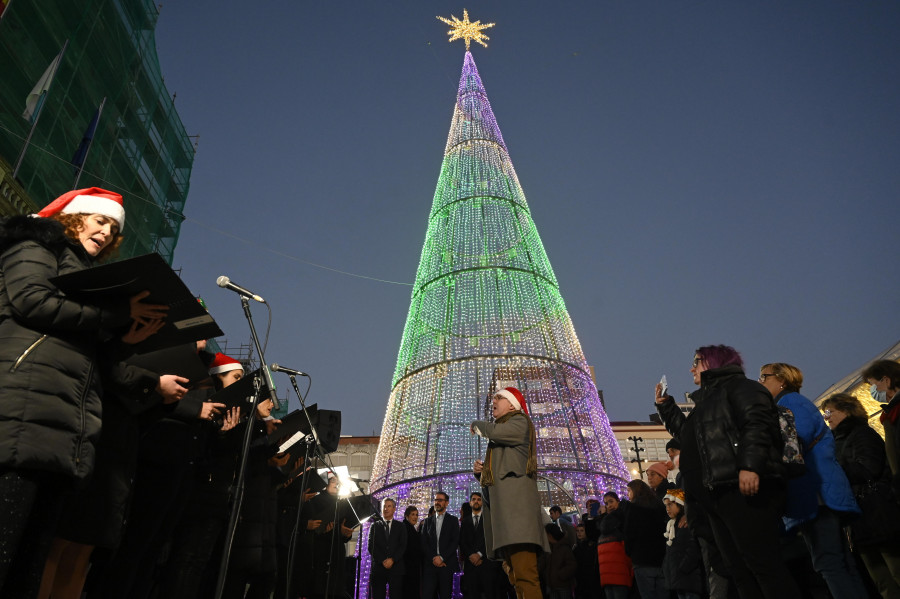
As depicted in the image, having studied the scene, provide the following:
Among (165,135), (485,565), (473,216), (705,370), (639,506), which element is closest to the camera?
(705,370)

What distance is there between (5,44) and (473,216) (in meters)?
7.89

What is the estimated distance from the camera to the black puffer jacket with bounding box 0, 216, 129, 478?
5.21 ft

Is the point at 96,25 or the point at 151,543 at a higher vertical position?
the point at 96,25

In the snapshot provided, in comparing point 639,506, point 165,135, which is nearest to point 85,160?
point 165,135

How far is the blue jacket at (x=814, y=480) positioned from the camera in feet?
9.60

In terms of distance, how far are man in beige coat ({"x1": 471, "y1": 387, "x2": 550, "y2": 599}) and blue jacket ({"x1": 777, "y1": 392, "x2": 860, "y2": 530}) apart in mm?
1357

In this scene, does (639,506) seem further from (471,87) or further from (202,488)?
(471,87)

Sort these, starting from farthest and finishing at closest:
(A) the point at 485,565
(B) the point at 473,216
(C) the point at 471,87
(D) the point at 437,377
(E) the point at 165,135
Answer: (E) the point at 165,135 < (C) the point at 471,87 < (B) the point at 473,216 < (D) the point at 437,377 < (A) the point at 485,565

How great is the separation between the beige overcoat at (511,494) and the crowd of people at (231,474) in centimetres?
1

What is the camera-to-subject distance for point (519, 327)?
733 centimetres

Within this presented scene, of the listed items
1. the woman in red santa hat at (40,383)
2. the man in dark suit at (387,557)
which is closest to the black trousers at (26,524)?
the woman in red santa hat at (40,383)

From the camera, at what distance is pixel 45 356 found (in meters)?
1.71

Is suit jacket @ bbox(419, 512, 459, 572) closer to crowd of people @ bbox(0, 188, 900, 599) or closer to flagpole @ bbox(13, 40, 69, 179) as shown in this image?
crowd of people @ bbox(0, 188, 900, 599)

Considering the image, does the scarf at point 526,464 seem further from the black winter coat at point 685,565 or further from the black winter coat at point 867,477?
the black winter coat at point 867,477
